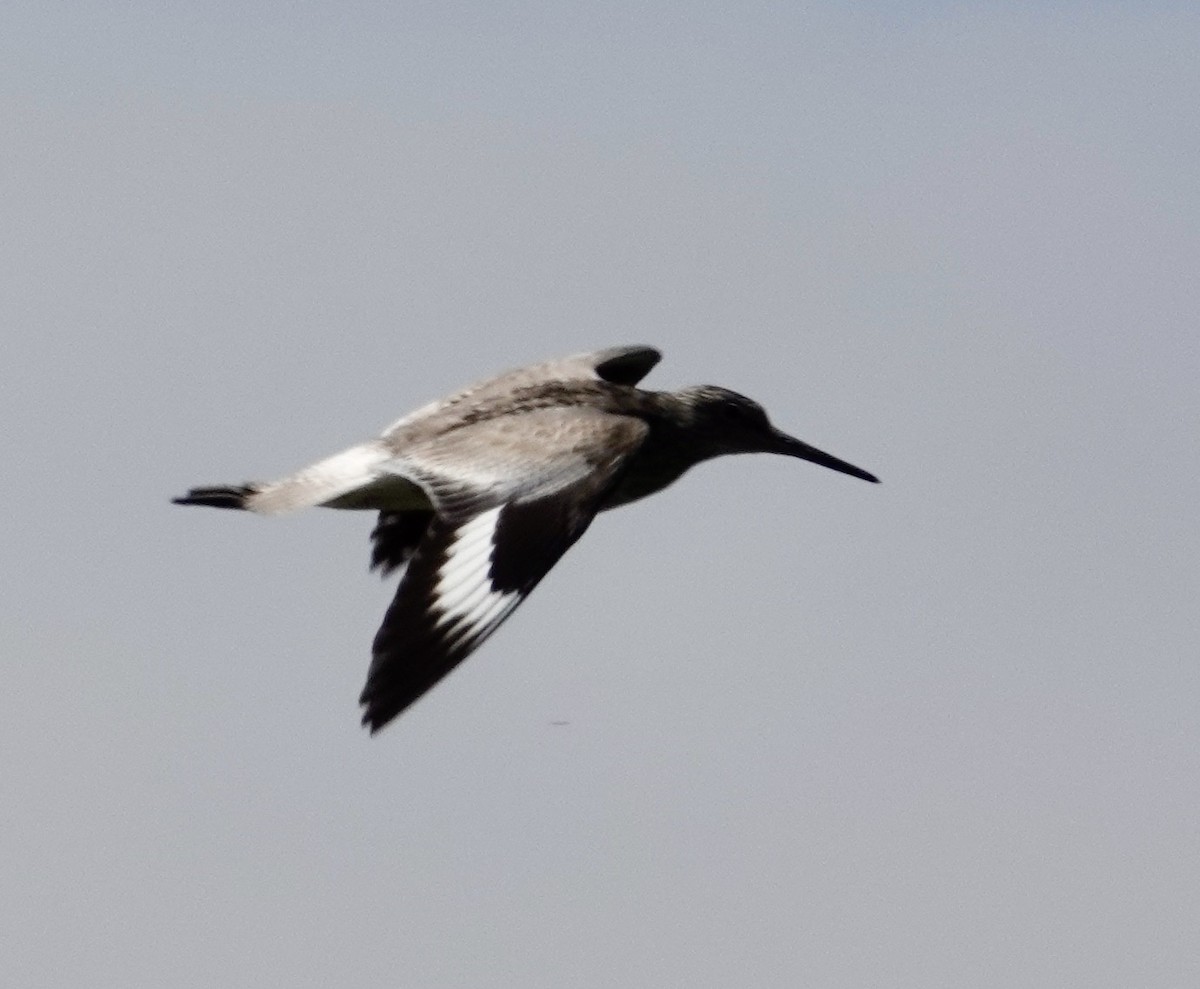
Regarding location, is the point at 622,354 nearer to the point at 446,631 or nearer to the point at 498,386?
the point at 498,386

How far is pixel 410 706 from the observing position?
9.66 meters

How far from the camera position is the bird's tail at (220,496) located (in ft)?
39.5

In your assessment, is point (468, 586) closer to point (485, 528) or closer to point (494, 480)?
point (485, 528)

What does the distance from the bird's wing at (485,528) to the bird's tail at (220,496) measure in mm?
731

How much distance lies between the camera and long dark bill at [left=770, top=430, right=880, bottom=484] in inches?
561

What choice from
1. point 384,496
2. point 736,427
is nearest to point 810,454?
point 736,427

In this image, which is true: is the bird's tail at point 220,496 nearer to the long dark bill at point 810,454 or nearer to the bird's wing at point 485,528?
the bird's wing at point 485,528

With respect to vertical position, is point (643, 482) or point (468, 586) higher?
point (468, 586)

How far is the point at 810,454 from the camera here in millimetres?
14430

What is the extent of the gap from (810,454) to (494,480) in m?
3.54

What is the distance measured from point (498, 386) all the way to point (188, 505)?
70.0 inches

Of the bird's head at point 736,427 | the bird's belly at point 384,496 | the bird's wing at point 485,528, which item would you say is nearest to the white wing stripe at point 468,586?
the bird's wing at point 485,528

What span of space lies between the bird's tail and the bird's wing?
0.73 m

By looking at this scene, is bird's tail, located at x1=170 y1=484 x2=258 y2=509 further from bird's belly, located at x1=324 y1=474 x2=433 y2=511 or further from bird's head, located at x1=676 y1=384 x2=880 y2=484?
bird's head, located at x1=676 y1=384 x2=880 y2=484
